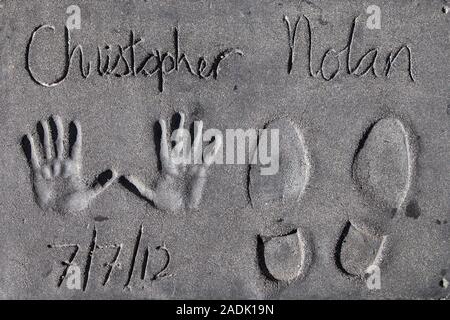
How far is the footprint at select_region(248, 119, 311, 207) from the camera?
2.48m

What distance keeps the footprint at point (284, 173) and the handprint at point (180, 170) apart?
193 mm

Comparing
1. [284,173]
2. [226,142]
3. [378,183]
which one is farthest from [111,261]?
[378,183]

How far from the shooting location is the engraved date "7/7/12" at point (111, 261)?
2506 millimetres

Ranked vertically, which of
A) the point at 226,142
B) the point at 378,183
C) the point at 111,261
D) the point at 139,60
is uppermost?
the point at 139,60

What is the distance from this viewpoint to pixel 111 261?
2514 millimetres

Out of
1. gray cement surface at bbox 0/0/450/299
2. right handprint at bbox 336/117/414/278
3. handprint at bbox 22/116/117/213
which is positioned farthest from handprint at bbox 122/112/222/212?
right handprint at bbox 336/117/414/278

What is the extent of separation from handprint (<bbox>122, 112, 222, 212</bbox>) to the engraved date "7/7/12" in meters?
0.16

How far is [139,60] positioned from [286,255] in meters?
0.98

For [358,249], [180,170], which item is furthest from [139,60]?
[358,249]

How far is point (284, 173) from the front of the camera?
2.48 meters

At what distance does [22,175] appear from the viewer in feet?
8.17

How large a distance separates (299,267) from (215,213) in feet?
1.32

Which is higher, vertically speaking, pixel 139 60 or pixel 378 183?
pixel 139 60

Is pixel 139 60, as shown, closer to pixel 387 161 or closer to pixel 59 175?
pixel 59 175
